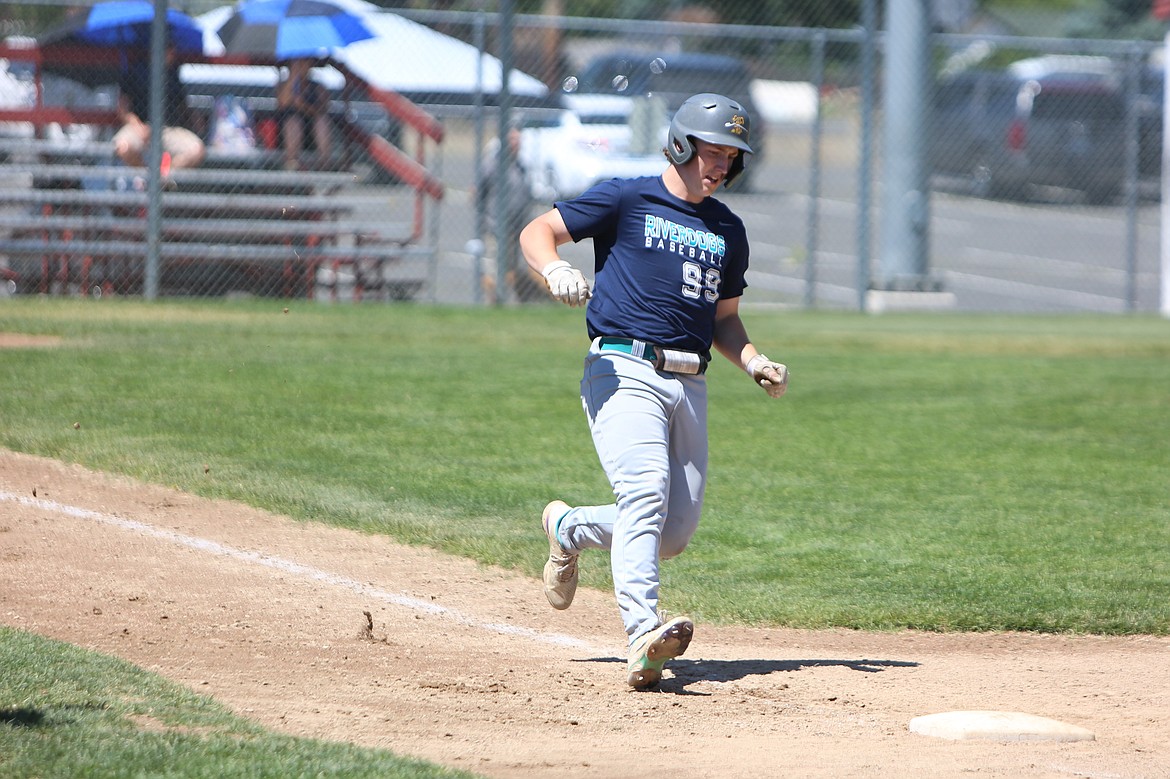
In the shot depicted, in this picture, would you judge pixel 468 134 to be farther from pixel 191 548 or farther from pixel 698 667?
pixel 698 667

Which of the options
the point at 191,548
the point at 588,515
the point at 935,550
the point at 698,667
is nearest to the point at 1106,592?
the point at 935,550

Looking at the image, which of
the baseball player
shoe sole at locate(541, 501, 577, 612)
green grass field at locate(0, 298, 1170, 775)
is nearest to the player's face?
the baseball player

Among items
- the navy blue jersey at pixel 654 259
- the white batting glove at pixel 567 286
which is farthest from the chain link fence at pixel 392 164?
the white batting glove at pixel 567 286

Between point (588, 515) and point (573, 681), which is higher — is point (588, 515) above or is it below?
above

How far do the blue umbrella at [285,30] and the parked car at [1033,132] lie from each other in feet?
43.5

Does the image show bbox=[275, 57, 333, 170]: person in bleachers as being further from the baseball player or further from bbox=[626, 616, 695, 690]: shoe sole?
bbox=[626, 616, 695, 690]: shoe sole

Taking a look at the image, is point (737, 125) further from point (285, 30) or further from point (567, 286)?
point (285, 30)

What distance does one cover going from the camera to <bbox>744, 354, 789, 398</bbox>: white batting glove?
4922 millimetres

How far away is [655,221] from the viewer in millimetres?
4945

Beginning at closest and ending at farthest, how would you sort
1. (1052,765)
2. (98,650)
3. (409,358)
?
(1052,765)
(98,650)
(409,358)

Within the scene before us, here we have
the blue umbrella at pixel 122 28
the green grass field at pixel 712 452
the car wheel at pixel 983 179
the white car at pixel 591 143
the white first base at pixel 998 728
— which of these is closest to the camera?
the white first base at pixel 998 728

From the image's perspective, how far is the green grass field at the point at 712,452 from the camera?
20.1 ft

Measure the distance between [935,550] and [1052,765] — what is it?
2.68m

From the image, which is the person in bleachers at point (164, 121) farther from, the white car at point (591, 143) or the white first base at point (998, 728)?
the white first base at point (998, 728)
